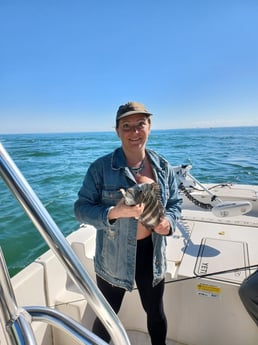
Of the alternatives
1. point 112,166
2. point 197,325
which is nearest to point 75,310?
point 197,325

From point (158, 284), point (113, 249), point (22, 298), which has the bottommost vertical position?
point (22, 298)

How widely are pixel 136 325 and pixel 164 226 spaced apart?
3.84 ft

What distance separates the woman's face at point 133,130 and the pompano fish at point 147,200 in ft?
0.93

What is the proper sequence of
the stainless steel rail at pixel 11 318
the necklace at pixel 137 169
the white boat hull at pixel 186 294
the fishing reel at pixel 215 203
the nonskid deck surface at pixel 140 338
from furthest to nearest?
the fishing reel at pixel 215 203, the nonskid deck surface at pixel 140 338, the white boat hull at pixel 186 294, the necklace at pixel 137 169, the stainless steel rail at pixel 11 318

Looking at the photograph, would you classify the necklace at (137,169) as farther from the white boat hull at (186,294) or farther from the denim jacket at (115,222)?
the white boat hull at (186,294)

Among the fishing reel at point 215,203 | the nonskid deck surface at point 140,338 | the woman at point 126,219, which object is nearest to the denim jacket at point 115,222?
the woman at point 126,219

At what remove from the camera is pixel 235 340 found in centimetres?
168

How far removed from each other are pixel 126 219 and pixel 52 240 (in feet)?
2.39

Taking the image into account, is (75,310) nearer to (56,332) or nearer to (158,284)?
(56,332)

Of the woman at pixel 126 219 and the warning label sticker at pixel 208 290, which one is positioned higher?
the woman at pixel 126 219

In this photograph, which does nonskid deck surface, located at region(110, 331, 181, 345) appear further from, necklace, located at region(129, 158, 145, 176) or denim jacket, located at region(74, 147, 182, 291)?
necklace, located at region(129, 158, 145, 176)

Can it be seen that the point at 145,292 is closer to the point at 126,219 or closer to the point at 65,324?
the point at 126,219

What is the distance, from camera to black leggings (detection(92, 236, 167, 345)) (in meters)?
1.39

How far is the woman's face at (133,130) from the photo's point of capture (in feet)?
4.29
